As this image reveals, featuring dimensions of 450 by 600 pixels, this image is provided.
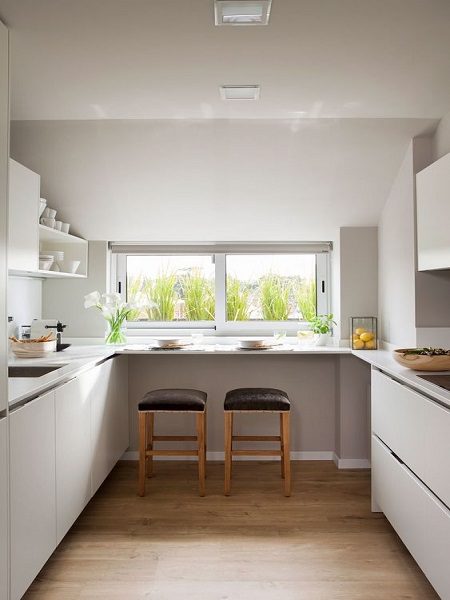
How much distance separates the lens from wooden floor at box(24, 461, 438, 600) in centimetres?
244

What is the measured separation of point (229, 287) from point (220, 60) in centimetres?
223

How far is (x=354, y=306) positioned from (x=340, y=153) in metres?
1.17

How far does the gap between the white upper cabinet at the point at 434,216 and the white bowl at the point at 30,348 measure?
225 cm

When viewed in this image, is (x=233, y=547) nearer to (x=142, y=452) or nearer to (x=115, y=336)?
(x=142, y=452)

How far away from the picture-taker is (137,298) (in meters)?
4.58

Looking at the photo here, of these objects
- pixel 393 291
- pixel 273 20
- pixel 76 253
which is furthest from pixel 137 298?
pixel 273 20

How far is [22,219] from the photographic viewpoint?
291cm

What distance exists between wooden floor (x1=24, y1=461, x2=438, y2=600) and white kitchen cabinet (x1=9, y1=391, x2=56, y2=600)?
25 centimetres

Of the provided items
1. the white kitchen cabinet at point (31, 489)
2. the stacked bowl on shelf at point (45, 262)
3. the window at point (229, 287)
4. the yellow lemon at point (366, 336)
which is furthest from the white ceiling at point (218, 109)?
the white kitchen cabinet at point (31, 489)

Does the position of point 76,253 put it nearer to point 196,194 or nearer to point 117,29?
point 196,194

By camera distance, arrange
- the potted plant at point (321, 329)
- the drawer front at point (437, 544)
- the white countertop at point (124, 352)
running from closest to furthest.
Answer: the drawer front at point (437, 544) → the white countertop at point (124, 352) → the potted plant at point (321, 329)

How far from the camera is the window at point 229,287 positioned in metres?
4.55

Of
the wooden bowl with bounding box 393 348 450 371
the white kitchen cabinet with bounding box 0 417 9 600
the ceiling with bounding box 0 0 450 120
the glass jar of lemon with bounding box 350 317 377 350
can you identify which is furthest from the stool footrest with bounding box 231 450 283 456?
the ceiling with bounding box 0 0 450 120

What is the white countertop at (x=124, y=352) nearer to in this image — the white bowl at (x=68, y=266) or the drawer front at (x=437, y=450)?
the drawer front at (x=437, y=450)
